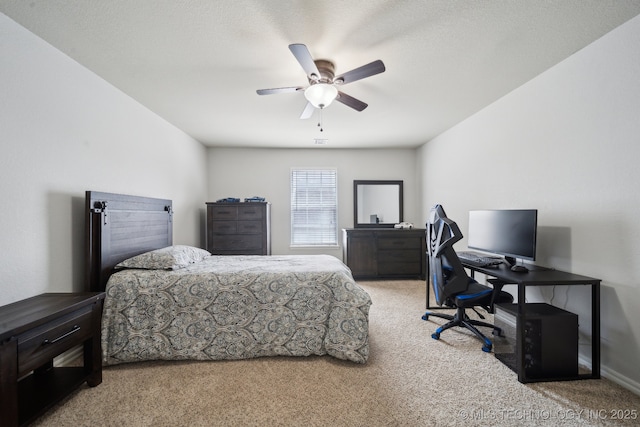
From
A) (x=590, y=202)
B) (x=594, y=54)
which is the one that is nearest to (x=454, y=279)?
(x=590, y=202)

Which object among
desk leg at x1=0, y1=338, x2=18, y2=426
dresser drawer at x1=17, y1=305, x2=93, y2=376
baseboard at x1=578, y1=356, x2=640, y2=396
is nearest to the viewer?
desk leg at x1=0, y1=338, x2=18, y2=426

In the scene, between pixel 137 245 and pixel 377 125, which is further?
pixel 377 125

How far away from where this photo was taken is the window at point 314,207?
211 inches

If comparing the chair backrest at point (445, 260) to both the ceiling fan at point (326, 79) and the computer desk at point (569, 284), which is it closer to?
the computer desk at point (569, 284)

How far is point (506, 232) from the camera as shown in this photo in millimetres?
2654

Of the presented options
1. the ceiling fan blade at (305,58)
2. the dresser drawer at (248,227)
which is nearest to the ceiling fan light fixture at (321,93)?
the ceiling fan blade at (305,58)

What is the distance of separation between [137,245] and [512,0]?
3.66m

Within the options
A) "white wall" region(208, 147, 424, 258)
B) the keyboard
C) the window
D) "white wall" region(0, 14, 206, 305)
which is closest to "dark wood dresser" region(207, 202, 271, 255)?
"white wall" region(208, 147, 424, 258)

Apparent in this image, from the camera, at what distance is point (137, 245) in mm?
2791

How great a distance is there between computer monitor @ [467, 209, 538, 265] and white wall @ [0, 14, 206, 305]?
3.88m

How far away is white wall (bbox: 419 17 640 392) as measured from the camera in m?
1.88

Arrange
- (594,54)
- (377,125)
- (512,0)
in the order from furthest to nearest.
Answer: (377,125) < (594,54) < (512,0)

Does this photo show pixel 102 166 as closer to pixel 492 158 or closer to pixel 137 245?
pixel 137 245

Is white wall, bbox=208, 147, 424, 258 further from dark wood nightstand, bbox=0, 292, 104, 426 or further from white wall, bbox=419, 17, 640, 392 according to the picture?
dark wood nightstand, bbox=0, 292, 104, 426
